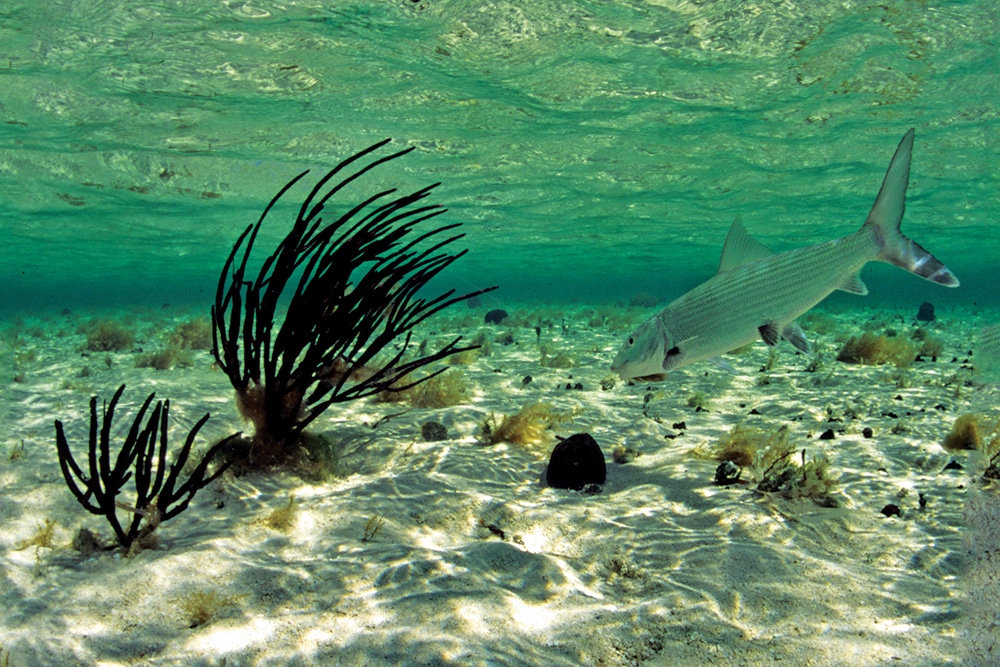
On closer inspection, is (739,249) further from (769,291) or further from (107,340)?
(107,340)

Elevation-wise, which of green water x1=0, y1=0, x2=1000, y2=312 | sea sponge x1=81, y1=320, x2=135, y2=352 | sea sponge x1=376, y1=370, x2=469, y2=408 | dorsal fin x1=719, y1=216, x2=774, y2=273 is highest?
green water x1=0, y1=0, x2=1000, y2=312

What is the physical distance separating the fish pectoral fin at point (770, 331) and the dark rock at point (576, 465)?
5.56ft

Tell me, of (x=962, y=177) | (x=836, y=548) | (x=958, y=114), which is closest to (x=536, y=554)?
(x=836, y=548)

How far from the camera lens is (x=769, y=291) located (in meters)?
4.17

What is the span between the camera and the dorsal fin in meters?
4.62

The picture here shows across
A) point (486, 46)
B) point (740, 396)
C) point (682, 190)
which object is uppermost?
point (486, 46)

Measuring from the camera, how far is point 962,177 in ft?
73.9

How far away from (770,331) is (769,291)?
0.36 meters

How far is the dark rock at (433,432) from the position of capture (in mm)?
5660

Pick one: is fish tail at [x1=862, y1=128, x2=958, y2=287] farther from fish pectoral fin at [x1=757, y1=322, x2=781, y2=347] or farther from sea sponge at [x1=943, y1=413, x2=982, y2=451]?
sea sponge at [x1=943, y1=413, x2=982, y2=451]

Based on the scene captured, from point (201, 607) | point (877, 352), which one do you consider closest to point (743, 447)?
point (201, 607)

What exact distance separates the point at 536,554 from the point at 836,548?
6.62 ft

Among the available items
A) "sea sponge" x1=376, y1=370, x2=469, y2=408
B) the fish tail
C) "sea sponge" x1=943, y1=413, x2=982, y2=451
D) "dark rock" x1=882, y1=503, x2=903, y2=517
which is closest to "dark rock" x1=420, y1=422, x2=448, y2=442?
"sea sponge" x1=376, y1=370, x2=469, y2=408

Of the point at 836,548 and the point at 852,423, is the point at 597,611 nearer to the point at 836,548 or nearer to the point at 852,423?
the point at 836,548
